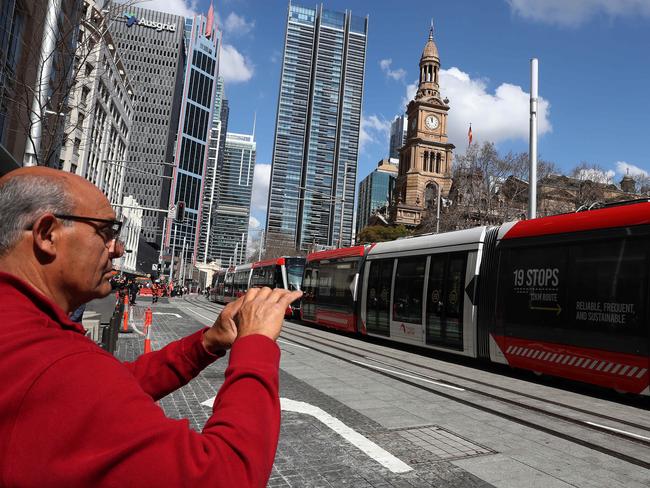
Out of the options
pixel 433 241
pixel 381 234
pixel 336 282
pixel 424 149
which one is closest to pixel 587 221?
pixel 433 241

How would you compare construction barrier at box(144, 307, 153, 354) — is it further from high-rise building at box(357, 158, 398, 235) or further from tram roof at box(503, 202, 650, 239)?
high-rise building at box(357, 158, 398, 235)

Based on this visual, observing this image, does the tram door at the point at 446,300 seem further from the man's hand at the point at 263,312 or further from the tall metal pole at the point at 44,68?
the man's hand at the point at 263,312

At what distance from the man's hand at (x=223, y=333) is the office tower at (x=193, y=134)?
160 m

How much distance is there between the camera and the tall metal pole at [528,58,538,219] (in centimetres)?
1700

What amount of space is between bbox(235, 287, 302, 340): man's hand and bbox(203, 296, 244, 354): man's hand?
9cm

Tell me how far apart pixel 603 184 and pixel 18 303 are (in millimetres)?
38432

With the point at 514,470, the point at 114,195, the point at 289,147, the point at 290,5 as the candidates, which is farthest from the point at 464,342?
the point at 290,5

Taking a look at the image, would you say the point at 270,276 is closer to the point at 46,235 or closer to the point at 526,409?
the point at 526,409

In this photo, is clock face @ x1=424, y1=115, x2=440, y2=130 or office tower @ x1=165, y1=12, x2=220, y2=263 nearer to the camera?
clock face @ x1=424, y1=115, x2=440, y2=130

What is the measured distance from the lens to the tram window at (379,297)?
50.5ft

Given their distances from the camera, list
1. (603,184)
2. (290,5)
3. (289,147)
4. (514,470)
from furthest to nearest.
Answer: (290,5) < (289,147) < (603,184) < (514,470)

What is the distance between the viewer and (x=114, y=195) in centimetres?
6706

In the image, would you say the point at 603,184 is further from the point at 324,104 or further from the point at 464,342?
the point at 324,104

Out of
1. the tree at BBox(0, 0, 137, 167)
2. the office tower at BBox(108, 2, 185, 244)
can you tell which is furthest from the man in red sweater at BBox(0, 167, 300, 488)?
the office tower at BBox(108, 2, 185, 244)
